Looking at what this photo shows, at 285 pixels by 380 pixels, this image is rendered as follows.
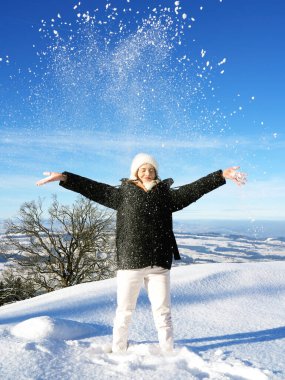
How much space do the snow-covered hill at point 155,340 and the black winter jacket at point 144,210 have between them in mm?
754

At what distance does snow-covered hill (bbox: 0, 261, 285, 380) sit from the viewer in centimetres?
254

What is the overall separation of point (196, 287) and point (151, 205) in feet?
8.89

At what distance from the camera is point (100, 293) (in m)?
5.34

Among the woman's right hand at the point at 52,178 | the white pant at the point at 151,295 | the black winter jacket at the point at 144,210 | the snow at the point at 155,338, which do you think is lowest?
the snow at the point at 155,338

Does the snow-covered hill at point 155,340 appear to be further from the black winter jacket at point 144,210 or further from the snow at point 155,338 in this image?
the black winter jacket at point 144,210

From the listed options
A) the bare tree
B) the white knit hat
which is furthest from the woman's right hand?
the bare tree

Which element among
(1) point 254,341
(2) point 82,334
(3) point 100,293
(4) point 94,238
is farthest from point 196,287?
(4) point 94,238

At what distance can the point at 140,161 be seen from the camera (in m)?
3.41

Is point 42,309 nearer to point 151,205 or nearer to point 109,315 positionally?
point 109,315

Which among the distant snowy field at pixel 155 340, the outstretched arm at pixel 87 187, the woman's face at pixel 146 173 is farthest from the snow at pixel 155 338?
the woman's face at pixel 146 173

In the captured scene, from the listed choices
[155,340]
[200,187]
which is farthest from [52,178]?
[155,340]

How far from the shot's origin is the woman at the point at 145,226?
3.15m

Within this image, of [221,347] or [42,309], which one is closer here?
[221,347]

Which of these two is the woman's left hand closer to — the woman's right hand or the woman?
the woman
